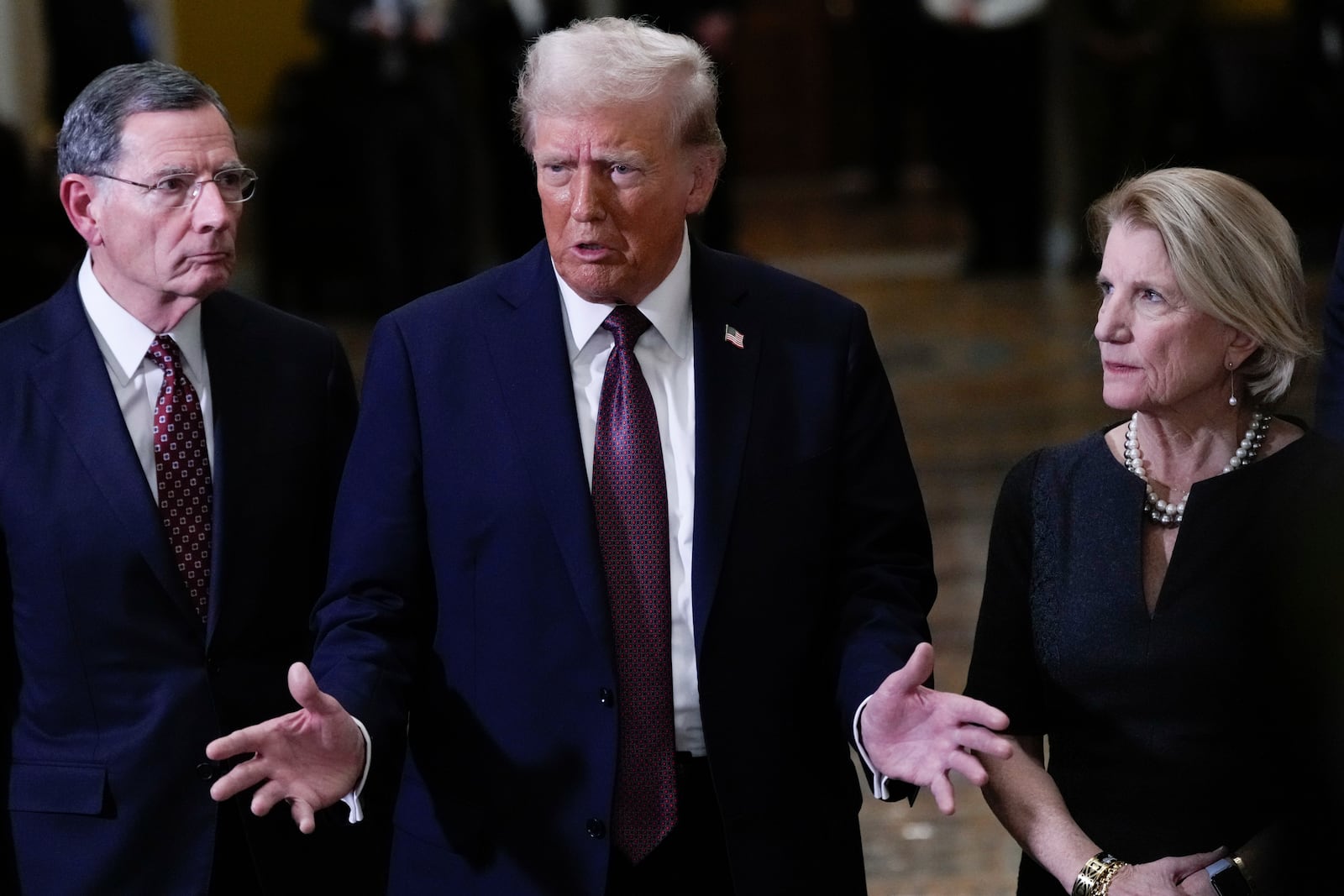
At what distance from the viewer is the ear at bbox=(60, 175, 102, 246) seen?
9.02 feet

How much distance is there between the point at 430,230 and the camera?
9703 millimetres

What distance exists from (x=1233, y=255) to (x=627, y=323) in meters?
0.80

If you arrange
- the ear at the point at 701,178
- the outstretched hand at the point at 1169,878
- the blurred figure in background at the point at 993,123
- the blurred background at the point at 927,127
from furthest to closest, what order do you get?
the blurred figure in background at the point at 993,123, the blurred background at the point at 927,127, the ear at the point at 701,178, the outstretched hand at the point at 1169,878

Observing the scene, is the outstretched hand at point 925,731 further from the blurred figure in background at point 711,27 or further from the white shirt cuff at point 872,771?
the blurred figure in background at point 711,27

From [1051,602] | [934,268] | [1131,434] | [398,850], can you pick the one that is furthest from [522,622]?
[934,268]

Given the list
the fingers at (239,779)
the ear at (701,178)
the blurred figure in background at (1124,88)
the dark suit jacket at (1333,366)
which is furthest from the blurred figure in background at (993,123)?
the fingers at (239,779)

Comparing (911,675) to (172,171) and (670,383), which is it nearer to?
(670,383)

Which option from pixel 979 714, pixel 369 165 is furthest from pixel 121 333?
pixel 369 165

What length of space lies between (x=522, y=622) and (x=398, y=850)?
374mm

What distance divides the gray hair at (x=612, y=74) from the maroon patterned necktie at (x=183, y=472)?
24.8 inches

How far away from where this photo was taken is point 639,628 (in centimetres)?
247

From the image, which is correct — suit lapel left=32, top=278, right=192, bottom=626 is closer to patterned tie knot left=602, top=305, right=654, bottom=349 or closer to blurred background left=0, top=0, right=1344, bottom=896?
patterned tie knot left=602, top=305, right=654, bottom=349

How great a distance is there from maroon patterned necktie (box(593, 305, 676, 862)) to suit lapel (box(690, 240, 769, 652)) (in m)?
0.05

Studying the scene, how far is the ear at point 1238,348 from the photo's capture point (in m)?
2.50
